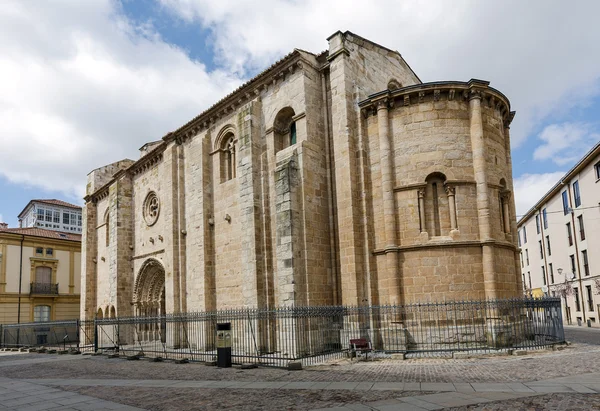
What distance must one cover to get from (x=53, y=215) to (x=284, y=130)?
42.0 metres

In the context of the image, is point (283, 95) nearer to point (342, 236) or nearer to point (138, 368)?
point (342, 236)

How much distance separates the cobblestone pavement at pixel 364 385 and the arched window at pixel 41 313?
23630 mm

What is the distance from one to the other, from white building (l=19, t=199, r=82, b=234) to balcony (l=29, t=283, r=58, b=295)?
1503cm

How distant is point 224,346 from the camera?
13.6 meters

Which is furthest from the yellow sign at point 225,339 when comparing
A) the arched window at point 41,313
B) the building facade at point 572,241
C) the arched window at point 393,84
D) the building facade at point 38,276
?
the arched window at point 41,313

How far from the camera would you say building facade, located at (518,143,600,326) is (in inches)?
1143

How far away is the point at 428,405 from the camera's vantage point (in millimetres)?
7062

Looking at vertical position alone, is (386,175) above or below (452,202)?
above

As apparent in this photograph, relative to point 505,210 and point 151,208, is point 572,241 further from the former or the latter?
point 151,208

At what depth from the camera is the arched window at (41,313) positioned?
34.7 metres

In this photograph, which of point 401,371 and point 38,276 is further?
point 38,276

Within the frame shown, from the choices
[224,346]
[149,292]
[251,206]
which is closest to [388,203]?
[251,206]

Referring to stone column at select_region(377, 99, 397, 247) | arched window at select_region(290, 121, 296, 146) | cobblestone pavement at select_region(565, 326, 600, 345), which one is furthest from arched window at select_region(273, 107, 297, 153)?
cobblestone pavement at select_region(565, 326, 600, 345)

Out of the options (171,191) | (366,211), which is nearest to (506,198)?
(366,211)
